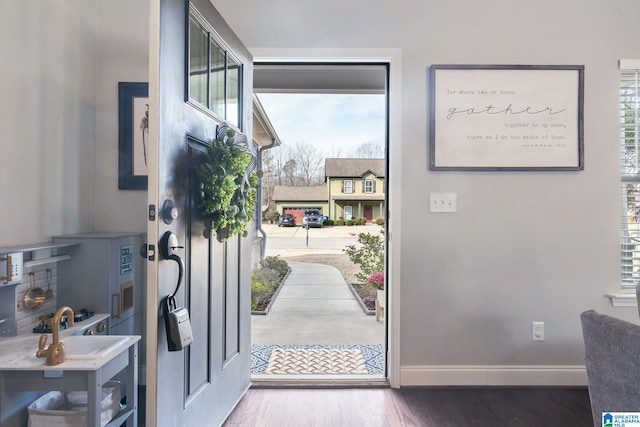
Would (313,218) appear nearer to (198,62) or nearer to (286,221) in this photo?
(286,221)

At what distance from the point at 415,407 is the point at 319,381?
0.62m

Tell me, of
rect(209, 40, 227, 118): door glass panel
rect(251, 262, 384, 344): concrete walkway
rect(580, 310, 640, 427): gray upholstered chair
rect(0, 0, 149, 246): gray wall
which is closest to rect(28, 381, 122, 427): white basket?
rect(0, 0, 149, 246): gray wall

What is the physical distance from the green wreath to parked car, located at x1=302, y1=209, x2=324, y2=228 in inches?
58.3


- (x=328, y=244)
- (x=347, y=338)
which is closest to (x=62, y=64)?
(x=328, y=244)

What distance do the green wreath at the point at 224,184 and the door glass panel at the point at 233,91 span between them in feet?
0.60

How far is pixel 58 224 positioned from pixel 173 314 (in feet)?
3.40

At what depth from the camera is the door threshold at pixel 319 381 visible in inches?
90.5

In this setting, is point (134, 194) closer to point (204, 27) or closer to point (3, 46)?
point (3, 46)

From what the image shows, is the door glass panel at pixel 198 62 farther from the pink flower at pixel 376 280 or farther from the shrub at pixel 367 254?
the pink flower at pixel 376 280

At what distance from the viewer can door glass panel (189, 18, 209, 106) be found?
1.59 metres

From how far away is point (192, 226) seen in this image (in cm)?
161

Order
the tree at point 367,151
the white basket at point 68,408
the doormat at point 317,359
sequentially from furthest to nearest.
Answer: the tree at point 367,151 → the doormat at point 317,359 → the white basket at point 68,408

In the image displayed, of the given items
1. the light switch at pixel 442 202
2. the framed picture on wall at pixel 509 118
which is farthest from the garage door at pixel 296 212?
the framed picture on wall at pixel 509 118

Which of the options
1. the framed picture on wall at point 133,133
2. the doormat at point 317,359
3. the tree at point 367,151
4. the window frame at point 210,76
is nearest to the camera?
the window frame at point 210,76
